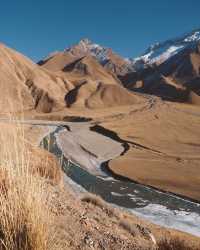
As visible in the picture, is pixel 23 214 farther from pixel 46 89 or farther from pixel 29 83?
pixel 29 83

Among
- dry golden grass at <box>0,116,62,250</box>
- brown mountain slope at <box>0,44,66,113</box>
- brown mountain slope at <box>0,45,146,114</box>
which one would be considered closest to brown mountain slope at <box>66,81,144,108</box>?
brown mountain slope at <box>0,45,146,114</box>

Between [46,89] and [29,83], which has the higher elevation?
[29,83]

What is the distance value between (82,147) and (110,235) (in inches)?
1866

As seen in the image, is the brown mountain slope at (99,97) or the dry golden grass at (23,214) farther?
the brown mountain slope at (99,97)

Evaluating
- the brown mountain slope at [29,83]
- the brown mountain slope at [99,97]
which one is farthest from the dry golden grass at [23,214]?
the brown mountain slope at [99,97]

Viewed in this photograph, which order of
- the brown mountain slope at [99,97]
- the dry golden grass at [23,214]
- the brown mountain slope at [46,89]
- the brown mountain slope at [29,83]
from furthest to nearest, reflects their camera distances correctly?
the brown mountain slope at [99,97], the brown mountain slope at [46,89], the brown mountain slope at [29,83], the dry golden grass at [23,214]

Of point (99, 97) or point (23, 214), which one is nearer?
point (23, 214)

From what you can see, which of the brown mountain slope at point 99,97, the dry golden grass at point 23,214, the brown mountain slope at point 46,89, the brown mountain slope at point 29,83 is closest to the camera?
the dry golden grass at point 23,214

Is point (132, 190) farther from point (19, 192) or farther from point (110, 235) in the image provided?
point (19, 192)

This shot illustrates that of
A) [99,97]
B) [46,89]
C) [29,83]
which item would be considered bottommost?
[99,97]

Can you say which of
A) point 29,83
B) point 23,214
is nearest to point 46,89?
point 29,83

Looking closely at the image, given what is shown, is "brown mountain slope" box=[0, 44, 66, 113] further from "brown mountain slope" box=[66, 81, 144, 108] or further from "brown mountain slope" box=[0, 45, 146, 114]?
"brown mountain slope" box=[66, 81, 144, 108]

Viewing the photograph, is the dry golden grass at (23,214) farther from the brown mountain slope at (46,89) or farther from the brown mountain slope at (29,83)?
the brown mountain slope at (46,89)

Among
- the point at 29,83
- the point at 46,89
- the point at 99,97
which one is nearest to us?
the point at 46,89
